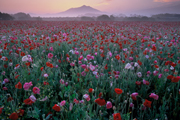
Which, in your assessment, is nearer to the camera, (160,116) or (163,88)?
(160,116)

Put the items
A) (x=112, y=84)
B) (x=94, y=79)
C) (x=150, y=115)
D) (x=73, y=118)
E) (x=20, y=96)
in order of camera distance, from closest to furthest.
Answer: (x=73, y=118), (x=150, y=115), (x=20, y=96), (x=112, y=84), (x=94, y=79)

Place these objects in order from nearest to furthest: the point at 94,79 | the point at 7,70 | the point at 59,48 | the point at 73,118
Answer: the point at 73,118 → the point at 94,79 → the point at 7,70 → the point at 59,48

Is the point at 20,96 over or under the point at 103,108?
over

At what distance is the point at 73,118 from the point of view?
4.49 ft

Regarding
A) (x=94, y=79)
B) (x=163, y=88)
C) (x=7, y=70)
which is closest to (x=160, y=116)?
(x=163, y=88)

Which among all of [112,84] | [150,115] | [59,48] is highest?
[59,48]

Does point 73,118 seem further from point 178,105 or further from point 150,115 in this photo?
point 178,105

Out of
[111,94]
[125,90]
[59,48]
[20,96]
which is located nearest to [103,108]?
[111,94]

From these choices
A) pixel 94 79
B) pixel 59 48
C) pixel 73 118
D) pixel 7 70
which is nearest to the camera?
pixel 73 118

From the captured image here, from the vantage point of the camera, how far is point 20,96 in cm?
166

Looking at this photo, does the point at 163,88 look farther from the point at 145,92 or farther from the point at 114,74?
the point at 114,74

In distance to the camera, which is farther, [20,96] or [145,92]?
[145,92]

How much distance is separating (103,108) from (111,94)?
32 centimetres

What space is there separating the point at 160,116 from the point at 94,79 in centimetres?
105
